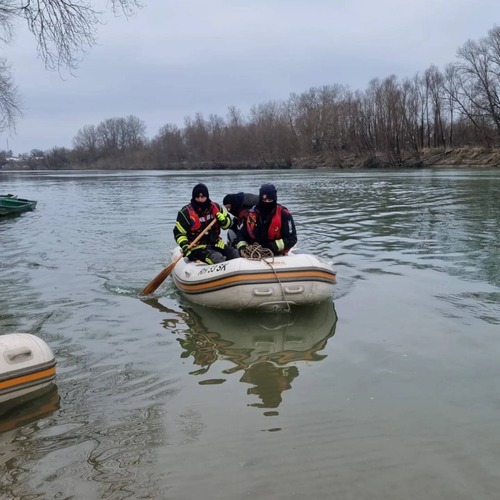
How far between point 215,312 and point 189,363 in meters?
1.51

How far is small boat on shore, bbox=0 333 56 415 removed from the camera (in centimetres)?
371

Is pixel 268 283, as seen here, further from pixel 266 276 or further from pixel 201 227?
pixel 201 227

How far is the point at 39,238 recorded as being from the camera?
504 inches

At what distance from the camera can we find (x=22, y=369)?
3777 mm

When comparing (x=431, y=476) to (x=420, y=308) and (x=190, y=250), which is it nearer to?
(x=420, y=308)

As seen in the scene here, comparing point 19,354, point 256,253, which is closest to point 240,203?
point 256,253

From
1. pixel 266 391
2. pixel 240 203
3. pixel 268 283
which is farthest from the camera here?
pixel 240 203

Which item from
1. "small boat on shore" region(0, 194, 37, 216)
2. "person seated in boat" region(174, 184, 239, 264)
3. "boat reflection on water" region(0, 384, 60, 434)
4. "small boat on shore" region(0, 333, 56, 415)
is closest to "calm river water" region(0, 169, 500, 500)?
"boat reflection on water" region(0, 384, 60, 434)

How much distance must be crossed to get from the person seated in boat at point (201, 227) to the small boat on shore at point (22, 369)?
3198mm

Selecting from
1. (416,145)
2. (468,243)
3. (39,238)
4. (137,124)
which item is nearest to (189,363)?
(468,243)

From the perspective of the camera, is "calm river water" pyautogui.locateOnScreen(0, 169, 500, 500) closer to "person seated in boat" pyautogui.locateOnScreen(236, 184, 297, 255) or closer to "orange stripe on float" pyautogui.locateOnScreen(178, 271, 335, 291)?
"orange stripe on float" pyautogui.locateOnScreen(178, 271, 335, 291)

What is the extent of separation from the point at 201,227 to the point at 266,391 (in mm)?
3388

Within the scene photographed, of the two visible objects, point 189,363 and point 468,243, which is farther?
point 468,243

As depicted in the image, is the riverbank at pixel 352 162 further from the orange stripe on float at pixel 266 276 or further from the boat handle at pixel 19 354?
the boat handle at pixel 19 354
